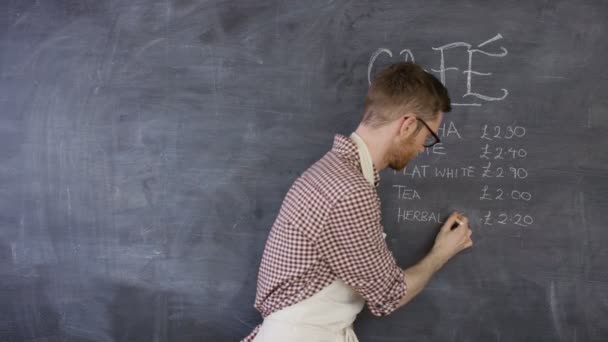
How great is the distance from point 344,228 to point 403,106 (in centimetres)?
31

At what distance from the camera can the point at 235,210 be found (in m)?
1.65

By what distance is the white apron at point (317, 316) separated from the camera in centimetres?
121

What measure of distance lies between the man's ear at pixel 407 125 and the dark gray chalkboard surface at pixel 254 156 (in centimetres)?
37

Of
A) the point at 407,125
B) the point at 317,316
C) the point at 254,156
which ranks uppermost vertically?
the point at 407,125

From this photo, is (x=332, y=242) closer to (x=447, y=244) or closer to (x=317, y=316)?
(x=317, y=316)

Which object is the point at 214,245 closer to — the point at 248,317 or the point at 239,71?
the point at 248,317

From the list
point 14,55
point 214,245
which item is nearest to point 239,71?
point 214,245

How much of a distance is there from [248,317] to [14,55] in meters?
1.19

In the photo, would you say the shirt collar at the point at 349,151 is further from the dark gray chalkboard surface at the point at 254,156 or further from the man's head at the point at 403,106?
the dark gray chalkboard surface at the point at 254,156

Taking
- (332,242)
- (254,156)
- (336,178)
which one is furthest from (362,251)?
(254,156)

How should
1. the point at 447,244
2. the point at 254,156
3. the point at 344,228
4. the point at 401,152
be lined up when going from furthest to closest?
the point at 254,156 < the point at 447,244 < the point at 401,152 < the point at 344,228

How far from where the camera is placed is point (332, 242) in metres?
1.12

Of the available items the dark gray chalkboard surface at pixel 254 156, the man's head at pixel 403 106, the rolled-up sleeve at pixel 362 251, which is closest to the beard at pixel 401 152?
the man's head at pixel 403 106

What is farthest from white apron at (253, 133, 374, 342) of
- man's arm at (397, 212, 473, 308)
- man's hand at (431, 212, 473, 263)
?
man's hand at (431, 212, 473, 263)
